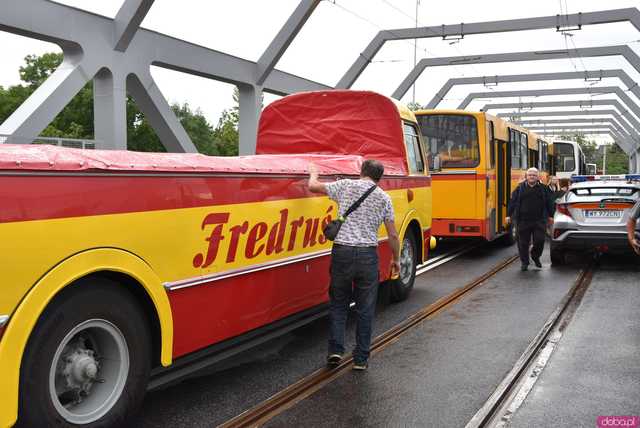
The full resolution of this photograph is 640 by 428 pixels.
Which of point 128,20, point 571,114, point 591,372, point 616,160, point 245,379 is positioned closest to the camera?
point 245,379

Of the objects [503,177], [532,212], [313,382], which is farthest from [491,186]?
[313,382]

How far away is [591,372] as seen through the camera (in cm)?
535

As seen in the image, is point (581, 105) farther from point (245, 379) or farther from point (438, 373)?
point (245, 379)

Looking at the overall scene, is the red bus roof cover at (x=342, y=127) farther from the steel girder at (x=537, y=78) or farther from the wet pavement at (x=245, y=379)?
the steel girder at (x=537, y=78)

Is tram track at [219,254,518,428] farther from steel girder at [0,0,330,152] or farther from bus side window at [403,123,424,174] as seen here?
steel girder at [0,0,330,152]

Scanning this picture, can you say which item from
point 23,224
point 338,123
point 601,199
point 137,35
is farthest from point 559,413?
point 137,35

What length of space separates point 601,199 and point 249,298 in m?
8.24

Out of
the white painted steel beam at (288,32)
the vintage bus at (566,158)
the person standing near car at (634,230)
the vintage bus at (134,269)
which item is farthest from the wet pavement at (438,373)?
the vintage bus at (566,158)

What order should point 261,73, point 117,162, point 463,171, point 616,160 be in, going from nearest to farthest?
point 117,162 → point 463,171 → point 261,73 → point 616,160

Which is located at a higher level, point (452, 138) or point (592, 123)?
point (592, 123)

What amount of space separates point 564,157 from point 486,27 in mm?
12808

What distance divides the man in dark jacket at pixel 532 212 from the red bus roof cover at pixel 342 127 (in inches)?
150

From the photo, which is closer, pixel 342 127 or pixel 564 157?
pixel 342 127

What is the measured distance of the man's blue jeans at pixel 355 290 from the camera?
17.9 feet
